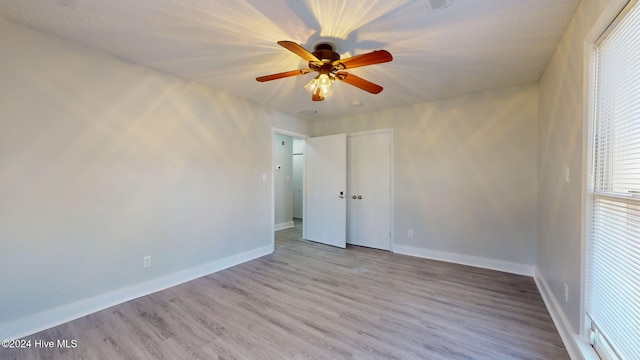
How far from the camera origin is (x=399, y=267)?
3521mm

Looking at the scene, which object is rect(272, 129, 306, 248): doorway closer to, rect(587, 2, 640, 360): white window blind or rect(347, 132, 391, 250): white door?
rect(347, 132, 391, 250): white door

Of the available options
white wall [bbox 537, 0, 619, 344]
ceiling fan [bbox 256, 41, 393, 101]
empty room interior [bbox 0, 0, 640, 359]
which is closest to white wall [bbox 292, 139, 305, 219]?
empty room interior [bbox 0, 0, 640, 359]

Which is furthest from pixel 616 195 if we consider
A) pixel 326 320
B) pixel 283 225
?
pixel 283 225

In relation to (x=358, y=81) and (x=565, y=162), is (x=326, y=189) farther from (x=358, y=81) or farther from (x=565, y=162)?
(x=565, y=162)

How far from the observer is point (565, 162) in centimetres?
205

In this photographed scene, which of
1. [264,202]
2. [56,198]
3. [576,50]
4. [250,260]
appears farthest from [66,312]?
[576,50]

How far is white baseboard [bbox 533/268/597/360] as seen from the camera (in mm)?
1606

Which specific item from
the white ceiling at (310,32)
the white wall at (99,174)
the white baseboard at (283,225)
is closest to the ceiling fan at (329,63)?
the white ceiling at (310,32)

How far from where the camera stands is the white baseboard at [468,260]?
10.7 ft

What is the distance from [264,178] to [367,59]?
269 centimetres

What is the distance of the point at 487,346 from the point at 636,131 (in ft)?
5.37

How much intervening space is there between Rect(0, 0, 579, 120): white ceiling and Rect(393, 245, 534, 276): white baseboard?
7.62 ft

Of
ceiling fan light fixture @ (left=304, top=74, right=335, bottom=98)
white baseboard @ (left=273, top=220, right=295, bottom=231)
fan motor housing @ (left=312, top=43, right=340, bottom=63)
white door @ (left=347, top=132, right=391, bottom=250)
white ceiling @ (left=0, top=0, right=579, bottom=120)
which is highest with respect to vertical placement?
white ceiling @ (left=0, top=0, right=579, bottom=120)

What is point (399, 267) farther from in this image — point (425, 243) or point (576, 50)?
point (576, 50)
